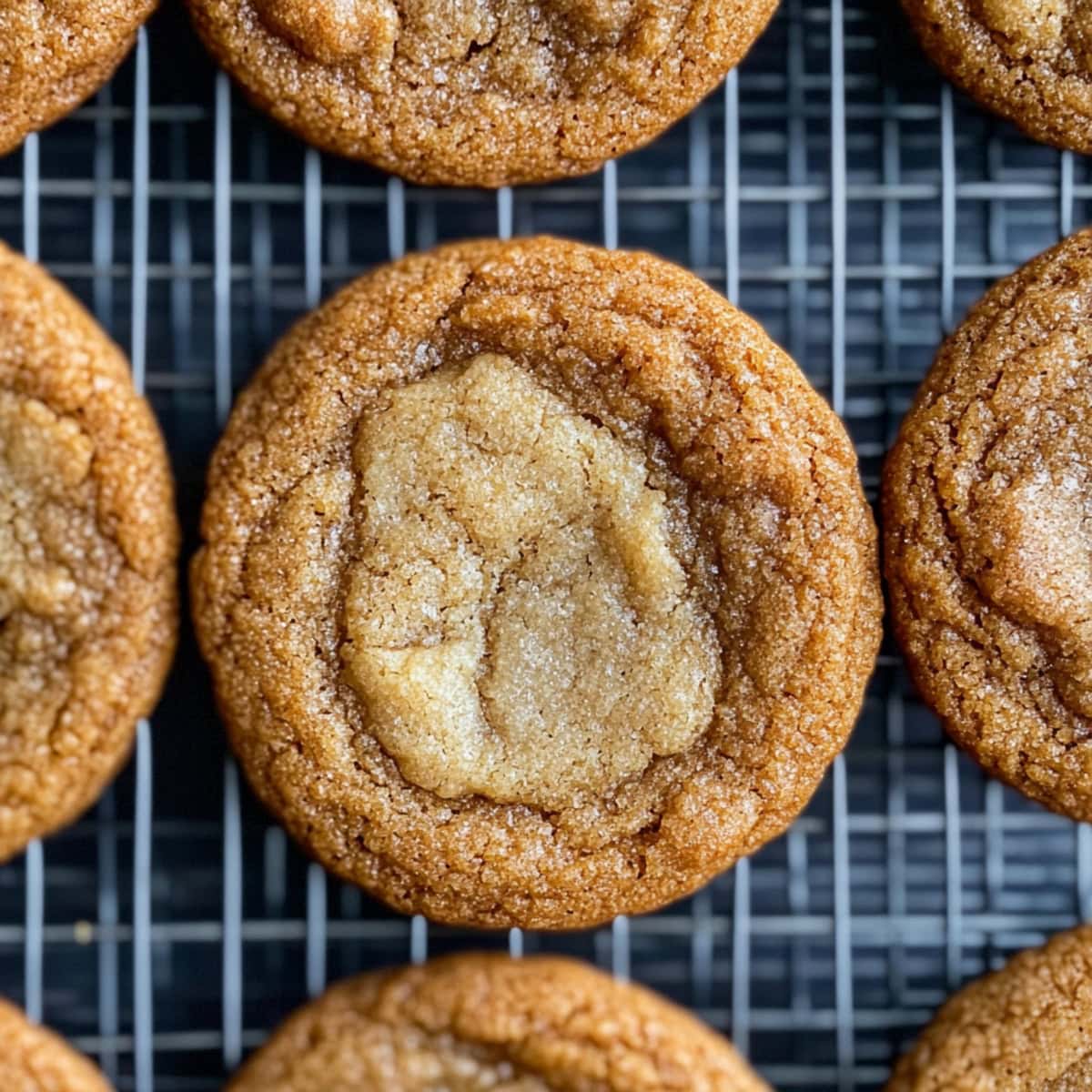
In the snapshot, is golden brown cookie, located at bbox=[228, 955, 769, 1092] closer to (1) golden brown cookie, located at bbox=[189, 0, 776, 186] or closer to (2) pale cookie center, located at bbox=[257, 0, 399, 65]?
(1) golden brown cookie, located at bbox=[189, 0, 776, 186]

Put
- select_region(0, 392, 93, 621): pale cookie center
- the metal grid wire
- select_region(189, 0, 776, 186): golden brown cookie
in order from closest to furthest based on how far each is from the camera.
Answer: select_region(0, 392, 93, 621): pale cookie center, select_region(189, 0, 776, 186): golden brown cookie, the metal grid wire

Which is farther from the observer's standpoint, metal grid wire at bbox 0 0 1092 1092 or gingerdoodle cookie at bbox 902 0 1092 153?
metal grid wire at bbox 0 0 1092 1092

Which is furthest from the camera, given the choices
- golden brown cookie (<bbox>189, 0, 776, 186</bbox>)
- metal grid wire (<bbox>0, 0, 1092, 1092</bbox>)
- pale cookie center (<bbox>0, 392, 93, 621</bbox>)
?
metal grid wire (<bbox>0, 0, 1092, 1092</bbox>)

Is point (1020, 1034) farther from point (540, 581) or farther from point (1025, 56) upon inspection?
point (1025, 56)

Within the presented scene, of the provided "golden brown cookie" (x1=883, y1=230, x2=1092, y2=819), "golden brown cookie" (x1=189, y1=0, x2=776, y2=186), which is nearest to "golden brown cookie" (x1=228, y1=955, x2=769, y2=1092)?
"golden brown cookie" (x1=883, y1=230, x2=1092, y2=819)

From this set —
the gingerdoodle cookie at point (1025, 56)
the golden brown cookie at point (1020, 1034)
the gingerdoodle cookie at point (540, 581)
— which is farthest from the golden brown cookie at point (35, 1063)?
the gingerdoodle cookie at point (1025, 56)

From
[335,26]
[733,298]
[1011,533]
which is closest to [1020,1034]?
[1011,533]
